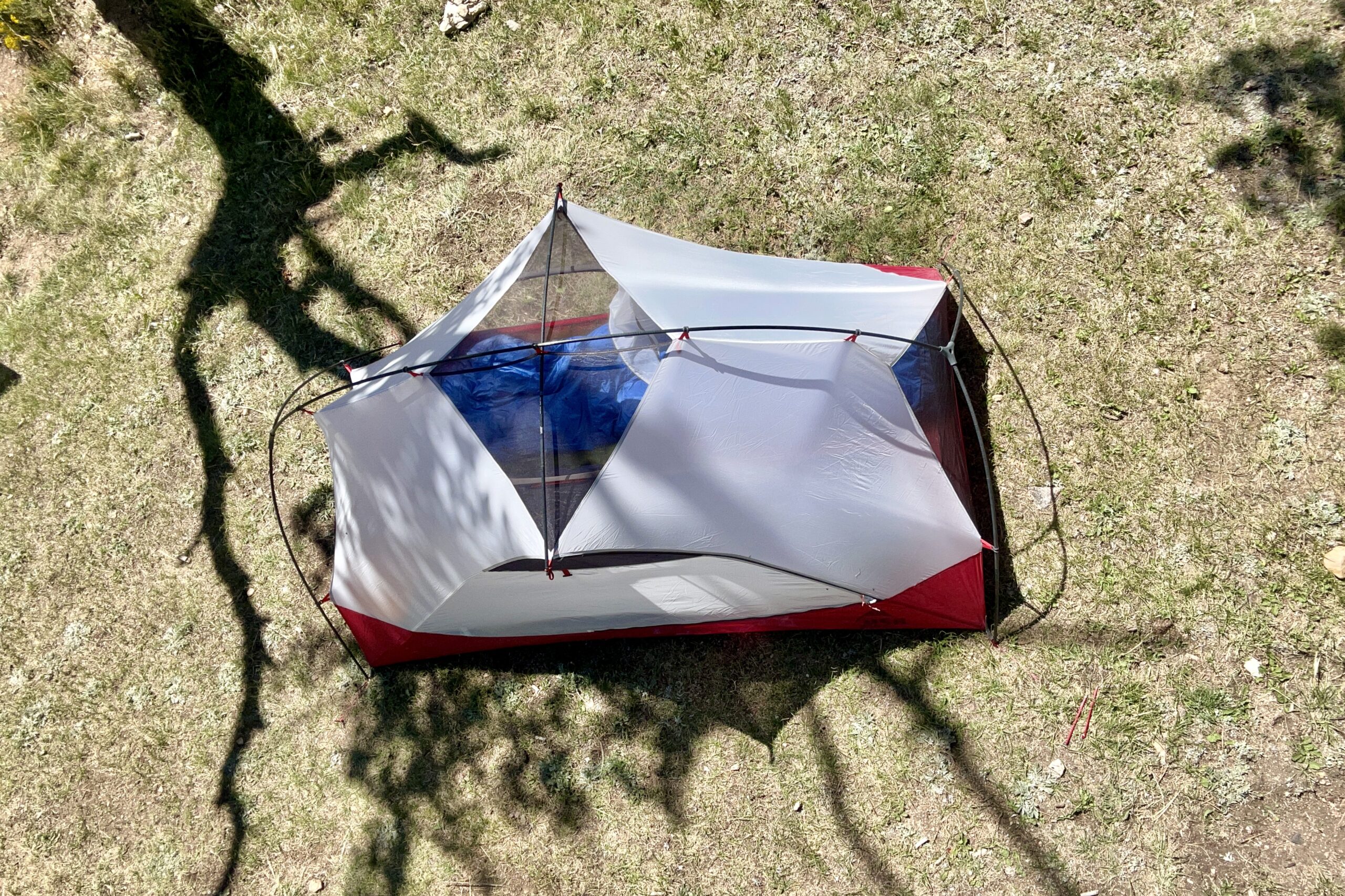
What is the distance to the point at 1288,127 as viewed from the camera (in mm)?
4316

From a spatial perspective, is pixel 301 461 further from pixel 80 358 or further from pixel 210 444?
pixel 80 358

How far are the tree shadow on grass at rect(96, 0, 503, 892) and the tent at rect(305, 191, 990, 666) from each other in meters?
1.29

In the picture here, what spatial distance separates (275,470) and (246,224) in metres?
1.86

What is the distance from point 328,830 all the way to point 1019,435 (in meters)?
4.27

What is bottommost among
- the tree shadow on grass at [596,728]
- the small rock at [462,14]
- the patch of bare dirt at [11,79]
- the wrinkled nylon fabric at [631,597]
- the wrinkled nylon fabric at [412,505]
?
the tree shadow on grass at [596,728]

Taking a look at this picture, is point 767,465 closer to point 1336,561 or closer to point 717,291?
point 717,291

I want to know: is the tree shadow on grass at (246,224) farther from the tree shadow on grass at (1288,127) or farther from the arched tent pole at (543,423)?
the tree shadow on grass at (1288,127)

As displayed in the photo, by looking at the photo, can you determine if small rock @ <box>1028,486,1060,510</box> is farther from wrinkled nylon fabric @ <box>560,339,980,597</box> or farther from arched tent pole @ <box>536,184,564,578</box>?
arched tent pole @ <box>536,184,564,578</box>

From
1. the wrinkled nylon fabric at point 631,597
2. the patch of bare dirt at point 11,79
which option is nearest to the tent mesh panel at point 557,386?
the wrinkled nylon fabric at point 631,597

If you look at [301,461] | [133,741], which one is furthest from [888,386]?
[133,741]

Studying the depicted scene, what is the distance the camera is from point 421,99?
221 inches

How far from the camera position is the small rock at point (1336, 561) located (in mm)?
3784

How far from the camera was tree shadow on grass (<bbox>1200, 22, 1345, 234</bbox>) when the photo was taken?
4.23 meters

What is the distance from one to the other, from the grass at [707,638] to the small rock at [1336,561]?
2.5 inches
